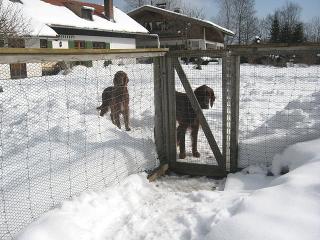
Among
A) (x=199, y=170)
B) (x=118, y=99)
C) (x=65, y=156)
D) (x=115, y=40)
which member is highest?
(x=115, y=40)

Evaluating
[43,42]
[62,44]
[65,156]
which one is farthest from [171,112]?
[62,44]

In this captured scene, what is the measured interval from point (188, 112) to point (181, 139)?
42 centimetres

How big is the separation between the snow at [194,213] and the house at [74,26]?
17078mm

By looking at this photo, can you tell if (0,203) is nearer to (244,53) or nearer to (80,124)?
(80,124)

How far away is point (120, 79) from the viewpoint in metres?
6.80

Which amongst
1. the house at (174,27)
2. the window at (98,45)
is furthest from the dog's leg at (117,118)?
the house at (174,27)

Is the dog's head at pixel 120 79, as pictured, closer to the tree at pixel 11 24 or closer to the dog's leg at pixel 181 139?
the dog's leg at pixel 181 139

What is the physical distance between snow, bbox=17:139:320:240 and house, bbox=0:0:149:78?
17.1 metres

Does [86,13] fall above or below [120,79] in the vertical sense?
above

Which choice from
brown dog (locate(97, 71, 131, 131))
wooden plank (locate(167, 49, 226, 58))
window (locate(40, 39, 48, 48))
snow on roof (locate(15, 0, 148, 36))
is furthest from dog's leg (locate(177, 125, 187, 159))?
window (locate(40, 39, 48, 48))

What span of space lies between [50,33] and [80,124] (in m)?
20.5

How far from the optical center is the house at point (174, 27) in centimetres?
4597

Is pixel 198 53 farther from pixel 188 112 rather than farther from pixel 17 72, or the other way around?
pixel 17 72

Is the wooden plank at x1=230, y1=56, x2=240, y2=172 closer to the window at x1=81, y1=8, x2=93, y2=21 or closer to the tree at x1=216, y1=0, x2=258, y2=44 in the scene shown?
the window at x1=81, y1=8, x2=93, y2=21
